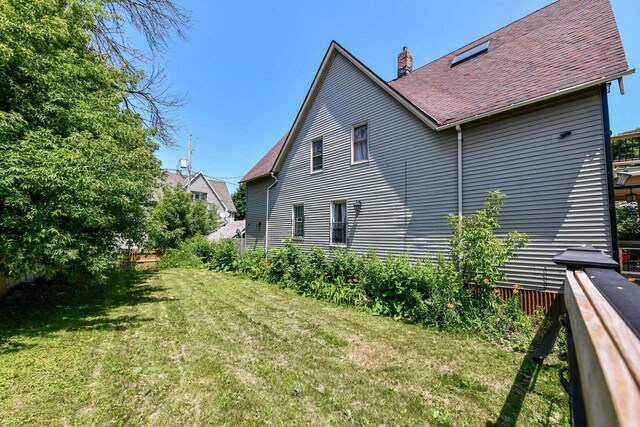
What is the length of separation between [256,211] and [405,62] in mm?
10352

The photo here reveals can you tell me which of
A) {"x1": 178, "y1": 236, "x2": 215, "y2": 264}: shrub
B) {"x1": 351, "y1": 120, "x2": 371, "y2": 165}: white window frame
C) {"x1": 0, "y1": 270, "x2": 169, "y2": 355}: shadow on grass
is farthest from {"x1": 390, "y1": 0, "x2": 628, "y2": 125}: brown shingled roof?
{"x1": 178, "y1": 236, "x2": 215, "y2": 264}: shrub

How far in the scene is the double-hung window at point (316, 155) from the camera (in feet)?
38.7

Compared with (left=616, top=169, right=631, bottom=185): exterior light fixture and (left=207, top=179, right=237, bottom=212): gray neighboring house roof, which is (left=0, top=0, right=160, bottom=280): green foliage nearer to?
(left=616, top=169, right=631, bottom=185): exterior light fixture

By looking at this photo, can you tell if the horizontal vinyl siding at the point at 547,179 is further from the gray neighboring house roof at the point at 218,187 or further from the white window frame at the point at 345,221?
the gray neighboring house roof at the point at 218,187

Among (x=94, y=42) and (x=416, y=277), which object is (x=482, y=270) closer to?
(x=416, y=277)

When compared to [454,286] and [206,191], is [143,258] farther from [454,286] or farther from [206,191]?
[206,191]

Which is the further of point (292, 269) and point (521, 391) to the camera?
point (292, 269)

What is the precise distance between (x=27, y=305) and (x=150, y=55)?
8378 millimetres

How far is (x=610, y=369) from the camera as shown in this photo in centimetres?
64

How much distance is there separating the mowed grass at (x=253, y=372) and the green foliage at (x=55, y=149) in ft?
5.17

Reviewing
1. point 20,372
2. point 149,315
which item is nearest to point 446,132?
point 149,315

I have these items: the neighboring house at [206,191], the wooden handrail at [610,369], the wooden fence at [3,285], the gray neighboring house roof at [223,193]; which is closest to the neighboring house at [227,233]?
the neighboring house at [206,191]

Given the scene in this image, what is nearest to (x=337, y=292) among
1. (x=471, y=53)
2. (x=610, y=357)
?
(x=610, y=357)

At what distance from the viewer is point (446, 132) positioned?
7766 mm
